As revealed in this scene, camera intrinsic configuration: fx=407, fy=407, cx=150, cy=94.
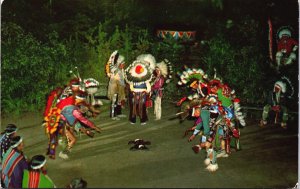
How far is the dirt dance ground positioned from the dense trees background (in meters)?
1.89

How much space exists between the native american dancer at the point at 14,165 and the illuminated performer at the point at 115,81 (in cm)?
539

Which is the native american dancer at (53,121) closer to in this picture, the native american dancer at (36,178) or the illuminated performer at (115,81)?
the native american dancer at (36,178)

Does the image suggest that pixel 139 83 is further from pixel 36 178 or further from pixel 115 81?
pixel 36 178

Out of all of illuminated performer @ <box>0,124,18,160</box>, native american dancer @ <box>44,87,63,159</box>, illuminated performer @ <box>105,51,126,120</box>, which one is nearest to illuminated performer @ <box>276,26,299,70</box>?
illuminated performer @ <box>105,51,126,120</box>

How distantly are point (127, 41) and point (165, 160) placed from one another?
7.80 m

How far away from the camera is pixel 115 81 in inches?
473

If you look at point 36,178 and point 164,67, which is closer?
point 36,178

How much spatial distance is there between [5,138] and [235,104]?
15.8 feet

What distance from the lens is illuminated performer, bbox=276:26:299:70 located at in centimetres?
1216

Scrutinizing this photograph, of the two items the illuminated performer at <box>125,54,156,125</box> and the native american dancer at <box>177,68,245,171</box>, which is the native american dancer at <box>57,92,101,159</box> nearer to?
the native american dancer at <box>177,68,245,171</box>

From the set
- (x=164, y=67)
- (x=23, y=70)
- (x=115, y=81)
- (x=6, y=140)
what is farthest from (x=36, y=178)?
(x=23, y=70)

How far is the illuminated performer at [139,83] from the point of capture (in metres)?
11.1

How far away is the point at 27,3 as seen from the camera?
16.5 m

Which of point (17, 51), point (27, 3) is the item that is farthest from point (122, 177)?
point (27, 3)
